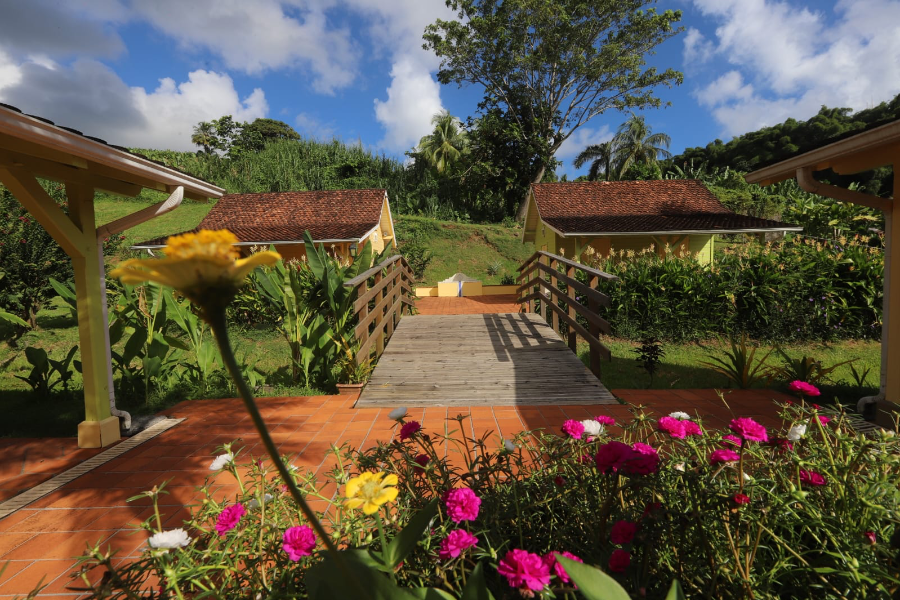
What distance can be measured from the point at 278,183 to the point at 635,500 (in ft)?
103

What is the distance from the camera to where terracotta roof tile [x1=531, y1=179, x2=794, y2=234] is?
1364 centimetres

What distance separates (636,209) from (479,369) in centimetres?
1308

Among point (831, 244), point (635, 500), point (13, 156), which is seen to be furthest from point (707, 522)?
point (831, 244)

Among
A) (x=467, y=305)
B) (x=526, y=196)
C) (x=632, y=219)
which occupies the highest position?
(x=526, y=196)

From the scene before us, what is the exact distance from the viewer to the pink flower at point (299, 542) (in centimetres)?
118

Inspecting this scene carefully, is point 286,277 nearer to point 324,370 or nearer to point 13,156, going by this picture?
point 324,370

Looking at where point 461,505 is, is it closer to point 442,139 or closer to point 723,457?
point 723,457

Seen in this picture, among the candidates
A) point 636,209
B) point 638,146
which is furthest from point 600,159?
point 636,209

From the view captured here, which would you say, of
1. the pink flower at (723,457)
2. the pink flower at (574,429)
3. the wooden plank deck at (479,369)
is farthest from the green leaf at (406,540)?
the wooden plank deck at (479,369)

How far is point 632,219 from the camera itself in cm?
1488

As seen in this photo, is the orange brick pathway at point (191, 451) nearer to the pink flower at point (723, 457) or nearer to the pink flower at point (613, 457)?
the pink flower at point (723, 457)

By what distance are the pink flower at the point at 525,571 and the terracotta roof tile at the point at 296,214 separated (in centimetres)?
1418

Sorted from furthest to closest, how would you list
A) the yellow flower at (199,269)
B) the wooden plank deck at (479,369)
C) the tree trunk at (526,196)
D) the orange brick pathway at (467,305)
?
1. the tree trunk at (526,196)
2. the orange brick pathway at (467,305)
3. the wooden plank deck at (479,369)
4. the yellow flower at (199,269)

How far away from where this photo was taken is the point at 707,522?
4.54 ft
